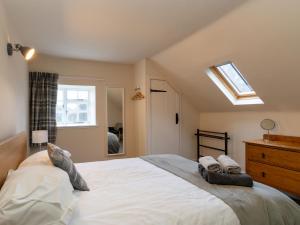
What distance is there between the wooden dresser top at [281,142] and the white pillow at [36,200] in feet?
8.25

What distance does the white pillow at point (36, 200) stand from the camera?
0.96 meters

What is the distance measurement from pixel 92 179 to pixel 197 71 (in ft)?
8.27

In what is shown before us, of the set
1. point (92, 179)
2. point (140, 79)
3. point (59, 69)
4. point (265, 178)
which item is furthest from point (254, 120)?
point (59, 69)

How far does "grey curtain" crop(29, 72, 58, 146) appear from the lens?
3.75 meters

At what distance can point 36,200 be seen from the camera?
1037 millimetres

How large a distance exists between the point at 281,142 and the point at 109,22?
9.15 ft

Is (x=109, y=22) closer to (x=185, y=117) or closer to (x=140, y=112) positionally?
(x=140, y=112)

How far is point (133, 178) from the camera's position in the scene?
1980 millimetres

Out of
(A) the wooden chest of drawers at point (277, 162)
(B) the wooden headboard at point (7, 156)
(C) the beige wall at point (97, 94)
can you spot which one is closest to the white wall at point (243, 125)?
(A) the wooden chest of drawers at point (277, 162)

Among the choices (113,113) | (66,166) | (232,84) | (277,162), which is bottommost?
(277,162)

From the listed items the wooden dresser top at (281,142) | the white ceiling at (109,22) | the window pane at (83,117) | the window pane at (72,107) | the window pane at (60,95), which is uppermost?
the white ceiling at (109,22)

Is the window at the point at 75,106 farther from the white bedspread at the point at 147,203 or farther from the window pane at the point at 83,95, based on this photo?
the white bedspread at the point at 147,203

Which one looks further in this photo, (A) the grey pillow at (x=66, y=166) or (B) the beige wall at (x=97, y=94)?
(B) the beige wall at (x=97, y=94)

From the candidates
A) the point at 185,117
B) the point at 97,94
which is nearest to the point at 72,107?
the point at 97,94
